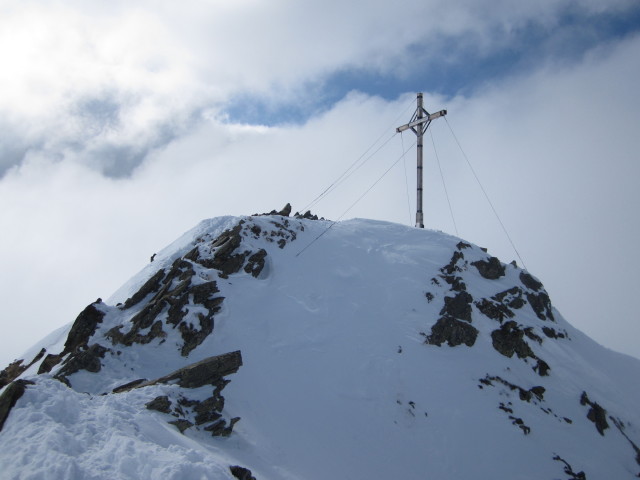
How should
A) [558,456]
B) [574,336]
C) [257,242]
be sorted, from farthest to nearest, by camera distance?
[574,336], [257,242], [558,456]

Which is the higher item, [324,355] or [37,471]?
[324,355]

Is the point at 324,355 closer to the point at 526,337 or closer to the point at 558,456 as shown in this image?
the point at 558,456

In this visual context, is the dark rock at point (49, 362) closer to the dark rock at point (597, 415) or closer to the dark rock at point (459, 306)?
the dark rock at point (459, 306)

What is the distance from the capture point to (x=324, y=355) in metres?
18.0

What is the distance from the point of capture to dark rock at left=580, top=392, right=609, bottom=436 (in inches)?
725

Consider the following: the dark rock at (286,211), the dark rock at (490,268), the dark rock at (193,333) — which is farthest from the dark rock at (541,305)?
the dark rock at (193,333)

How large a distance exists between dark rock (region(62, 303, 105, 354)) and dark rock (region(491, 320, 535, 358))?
19428 mm

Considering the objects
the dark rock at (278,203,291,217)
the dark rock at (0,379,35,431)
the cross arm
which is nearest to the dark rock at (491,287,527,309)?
the cross arm

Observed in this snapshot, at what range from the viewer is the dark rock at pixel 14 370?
54.6ft

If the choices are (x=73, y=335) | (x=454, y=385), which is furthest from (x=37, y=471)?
(x=454, y=385)

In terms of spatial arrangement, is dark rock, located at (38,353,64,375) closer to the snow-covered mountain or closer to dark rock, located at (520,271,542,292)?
the snow-covered mountain

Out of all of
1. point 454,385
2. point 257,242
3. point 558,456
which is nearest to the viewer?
point 558,456

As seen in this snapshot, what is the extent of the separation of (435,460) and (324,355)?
6.06 m

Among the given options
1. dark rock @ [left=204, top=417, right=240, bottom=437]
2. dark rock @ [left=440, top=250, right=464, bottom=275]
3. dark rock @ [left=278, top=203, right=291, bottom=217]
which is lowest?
dark rock @ [left=204, top=417, right=240, bottom=437]
